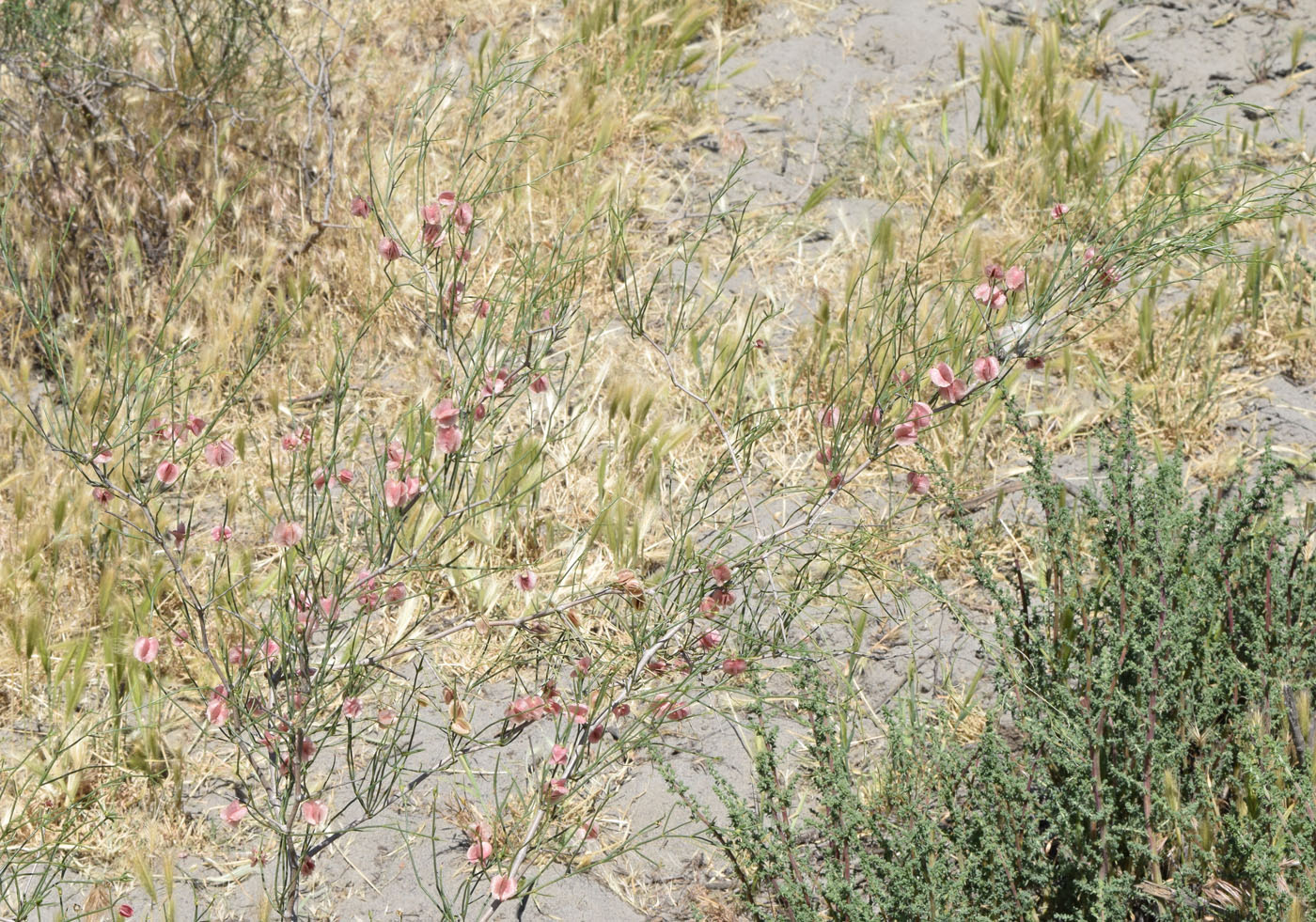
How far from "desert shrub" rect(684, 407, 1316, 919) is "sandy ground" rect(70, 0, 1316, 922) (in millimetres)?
183

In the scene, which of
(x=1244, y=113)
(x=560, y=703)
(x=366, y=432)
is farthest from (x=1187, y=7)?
(x=560, y=703)

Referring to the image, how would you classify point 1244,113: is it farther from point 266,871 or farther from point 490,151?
point 266,871

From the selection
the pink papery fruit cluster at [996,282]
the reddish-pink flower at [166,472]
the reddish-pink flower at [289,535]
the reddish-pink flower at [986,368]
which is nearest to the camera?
the reddish-pink flower at [289,535]

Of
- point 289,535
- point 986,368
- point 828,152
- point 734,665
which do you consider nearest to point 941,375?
point 986,368

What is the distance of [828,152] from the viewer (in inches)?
165

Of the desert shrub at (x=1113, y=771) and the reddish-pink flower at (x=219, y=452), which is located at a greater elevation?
the reddish-pink flower at (x=219, y=452)

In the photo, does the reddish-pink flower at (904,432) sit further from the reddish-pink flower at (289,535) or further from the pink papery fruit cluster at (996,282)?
the reddish-pink flower at (289,535)

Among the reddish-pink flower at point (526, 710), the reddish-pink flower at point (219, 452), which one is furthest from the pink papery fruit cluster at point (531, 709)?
the reddish-pink flower at point (219, 452)

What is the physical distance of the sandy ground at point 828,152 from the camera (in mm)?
2232

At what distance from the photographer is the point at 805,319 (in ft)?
11.6

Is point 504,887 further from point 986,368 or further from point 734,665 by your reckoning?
point 986,368

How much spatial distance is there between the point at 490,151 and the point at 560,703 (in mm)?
2273

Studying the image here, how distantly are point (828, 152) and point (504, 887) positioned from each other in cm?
300

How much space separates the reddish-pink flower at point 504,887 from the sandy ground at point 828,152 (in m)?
0.31
